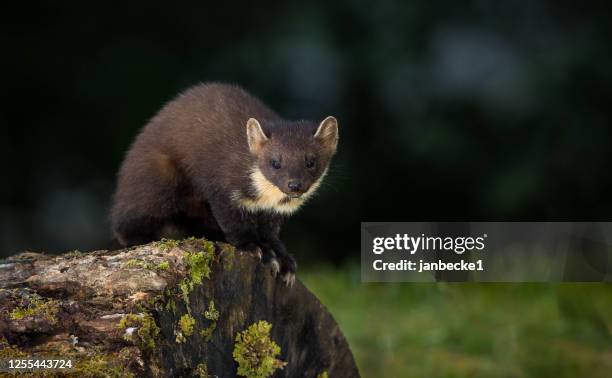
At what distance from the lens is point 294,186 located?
4047 mm

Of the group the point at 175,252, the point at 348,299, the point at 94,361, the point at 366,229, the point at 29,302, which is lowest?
the point at 94,361

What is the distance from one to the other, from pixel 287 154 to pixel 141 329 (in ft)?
5.27

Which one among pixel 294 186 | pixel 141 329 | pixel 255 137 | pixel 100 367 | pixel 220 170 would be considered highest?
pixel 255 137

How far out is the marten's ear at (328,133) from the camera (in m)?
4.27

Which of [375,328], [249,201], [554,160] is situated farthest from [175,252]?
[554,160]

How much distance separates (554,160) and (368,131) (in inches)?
61.0

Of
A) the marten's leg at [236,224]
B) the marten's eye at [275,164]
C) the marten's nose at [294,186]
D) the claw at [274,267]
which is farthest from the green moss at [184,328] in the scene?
the marten's eye at [275,164]

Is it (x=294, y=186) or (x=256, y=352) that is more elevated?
(x=294, y=186)

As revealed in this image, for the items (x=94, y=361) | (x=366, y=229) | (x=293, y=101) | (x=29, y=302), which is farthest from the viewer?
(x=293, y=101)

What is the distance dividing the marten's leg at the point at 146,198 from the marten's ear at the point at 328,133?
2.37 ft

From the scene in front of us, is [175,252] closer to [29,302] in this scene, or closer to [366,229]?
[29,302]

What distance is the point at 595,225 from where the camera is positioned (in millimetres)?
6945

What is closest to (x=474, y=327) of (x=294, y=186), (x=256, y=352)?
(x=294, y=186)

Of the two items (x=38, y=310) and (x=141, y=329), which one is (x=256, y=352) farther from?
(x=38, y=310)
